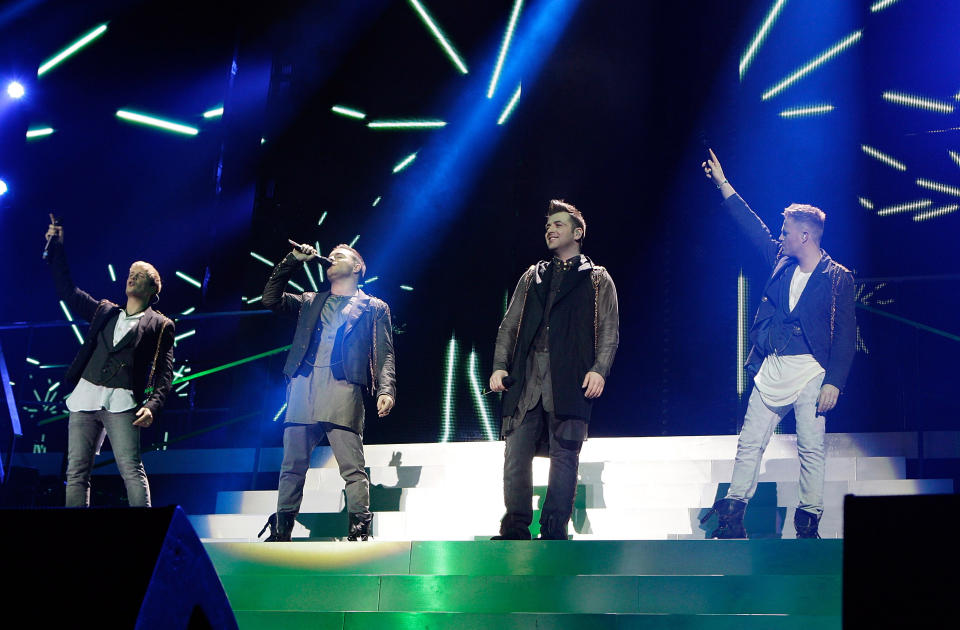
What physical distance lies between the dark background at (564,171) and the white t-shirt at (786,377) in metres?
2.12

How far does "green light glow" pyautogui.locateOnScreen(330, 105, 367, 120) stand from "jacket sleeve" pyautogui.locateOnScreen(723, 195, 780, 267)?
4611 mm

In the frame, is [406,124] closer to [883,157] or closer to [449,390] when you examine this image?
[449,390]

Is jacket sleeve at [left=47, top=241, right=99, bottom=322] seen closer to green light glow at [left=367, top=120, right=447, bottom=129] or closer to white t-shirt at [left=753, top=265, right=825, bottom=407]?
green light glow at [left=367, top=120, right=447, bottom=129]

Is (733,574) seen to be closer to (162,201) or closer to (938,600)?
(938,600)

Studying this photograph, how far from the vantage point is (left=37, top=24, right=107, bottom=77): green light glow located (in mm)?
9750

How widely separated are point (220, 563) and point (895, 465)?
3731mm

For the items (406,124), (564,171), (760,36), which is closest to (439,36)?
(406,124)

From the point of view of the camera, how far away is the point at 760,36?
8047 millimetres

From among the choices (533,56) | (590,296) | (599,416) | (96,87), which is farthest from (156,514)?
(96,87)

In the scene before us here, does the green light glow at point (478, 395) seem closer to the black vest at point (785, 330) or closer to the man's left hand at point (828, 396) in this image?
the black vest at point (785, 330)

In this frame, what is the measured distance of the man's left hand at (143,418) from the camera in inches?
222

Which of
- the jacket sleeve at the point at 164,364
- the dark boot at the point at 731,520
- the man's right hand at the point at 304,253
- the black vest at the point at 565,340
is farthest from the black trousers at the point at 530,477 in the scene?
the jacket sleeve at the point at 164,364

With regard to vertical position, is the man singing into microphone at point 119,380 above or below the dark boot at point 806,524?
above

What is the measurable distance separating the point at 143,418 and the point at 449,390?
3.14 meters
